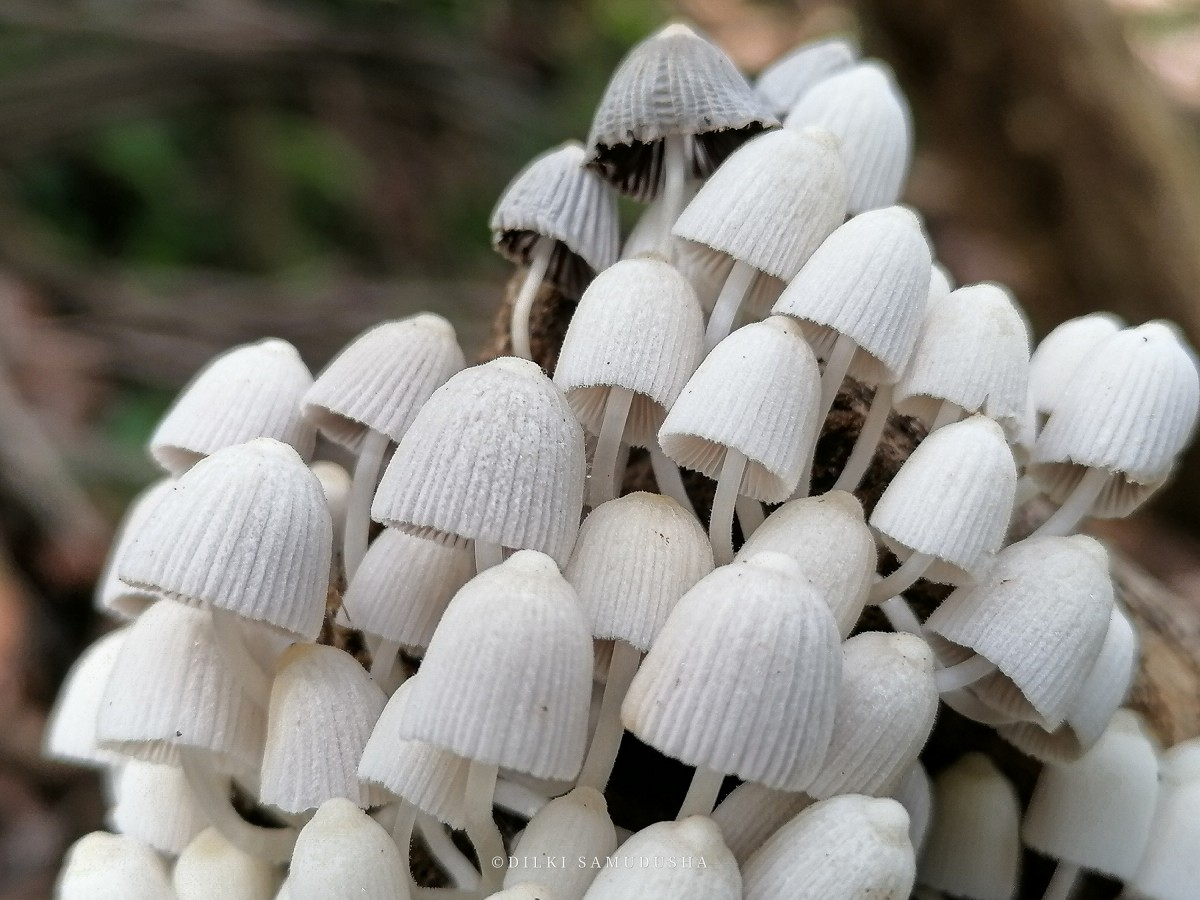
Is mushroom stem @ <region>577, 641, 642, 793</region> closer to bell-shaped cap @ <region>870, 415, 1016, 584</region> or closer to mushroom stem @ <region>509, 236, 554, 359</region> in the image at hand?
bell-shaped cap @ <region>870, 415, 1016, 584</region>

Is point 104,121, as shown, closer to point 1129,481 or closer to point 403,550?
point 403,550

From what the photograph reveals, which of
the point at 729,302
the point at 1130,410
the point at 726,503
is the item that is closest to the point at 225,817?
the point at 726,503

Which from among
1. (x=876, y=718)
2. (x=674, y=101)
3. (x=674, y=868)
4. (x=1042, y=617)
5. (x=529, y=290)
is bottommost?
(x=674, y=868)

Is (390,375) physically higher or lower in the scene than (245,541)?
higher

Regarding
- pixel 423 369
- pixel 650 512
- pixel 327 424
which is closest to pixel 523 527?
pixel 650 512

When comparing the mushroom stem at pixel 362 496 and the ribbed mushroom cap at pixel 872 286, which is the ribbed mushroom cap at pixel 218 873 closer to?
the mushroom stem at pixel 362 496

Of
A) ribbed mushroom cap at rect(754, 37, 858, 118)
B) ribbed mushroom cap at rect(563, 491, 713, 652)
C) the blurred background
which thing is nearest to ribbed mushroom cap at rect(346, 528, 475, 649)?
ribbed mushroom cap at rect(563, 491, 713, 652)

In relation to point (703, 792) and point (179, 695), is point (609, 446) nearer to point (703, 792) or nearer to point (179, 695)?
point (703, 792)

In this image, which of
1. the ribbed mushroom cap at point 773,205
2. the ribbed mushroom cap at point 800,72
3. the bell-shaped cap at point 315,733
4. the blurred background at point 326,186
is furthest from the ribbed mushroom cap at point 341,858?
the blurred background at point 326,186
